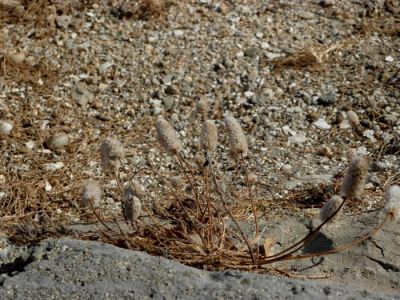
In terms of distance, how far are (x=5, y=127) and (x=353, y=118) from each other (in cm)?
196

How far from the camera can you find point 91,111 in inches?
176

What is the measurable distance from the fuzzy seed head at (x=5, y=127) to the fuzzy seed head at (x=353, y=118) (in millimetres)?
1918

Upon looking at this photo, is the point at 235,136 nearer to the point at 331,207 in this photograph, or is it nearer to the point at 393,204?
the point at 331,207

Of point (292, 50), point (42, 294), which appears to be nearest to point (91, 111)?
point (292, 50)

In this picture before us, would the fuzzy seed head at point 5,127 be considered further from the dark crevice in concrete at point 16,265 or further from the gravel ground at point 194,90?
the dark crevice in concrete at point 16,265

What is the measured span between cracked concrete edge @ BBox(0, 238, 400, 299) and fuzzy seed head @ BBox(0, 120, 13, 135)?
1633 millimetres

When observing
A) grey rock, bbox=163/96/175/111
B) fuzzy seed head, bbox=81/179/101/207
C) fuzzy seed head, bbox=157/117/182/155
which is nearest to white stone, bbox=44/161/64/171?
grey rock, bbox=163/96/175/111

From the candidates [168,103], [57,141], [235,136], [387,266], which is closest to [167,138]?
[235,136]

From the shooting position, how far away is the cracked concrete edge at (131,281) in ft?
8.26

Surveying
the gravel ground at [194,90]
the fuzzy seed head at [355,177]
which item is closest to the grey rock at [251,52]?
the gravel ground at [194,90]

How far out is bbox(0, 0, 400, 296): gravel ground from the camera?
12.9 ft

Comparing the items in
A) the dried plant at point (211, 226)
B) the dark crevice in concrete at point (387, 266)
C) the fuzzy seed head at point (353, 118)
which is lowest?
the fuzzy seed head at point (353, 118)

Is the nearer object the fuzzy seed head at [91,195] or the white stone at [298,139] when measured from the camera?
the fuzzy seed head at [91,195]

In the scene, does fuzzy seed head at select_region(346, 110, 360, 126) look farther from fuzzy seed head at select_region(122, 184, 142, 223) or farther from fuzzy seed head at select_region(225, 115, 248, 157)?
fuzzy seed head at select_region(122, 184, 142, 223)
